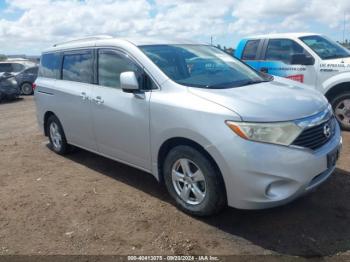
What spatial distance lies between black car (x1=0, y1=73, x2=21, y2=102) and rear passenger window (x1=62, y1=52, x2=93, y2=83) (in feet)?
37.0

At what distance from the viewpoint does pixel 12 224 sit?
408 centimetres

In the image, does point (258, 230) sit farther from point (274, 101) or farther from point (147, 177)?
point (147, 177)

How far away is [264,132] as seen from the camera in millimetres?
3359

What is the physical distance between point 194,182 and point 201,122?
65 cm

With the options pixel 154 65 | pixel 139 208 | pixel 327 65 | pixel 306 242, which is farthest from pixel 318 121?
pixel 327 65

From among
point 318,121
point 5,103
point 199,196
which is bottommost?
point 5,103

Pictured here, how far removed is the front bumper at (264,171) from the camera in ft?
10.9

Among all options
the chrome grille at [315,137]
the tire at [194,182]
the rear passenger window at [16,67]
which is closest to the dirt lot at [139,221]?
the tire at [194,182]

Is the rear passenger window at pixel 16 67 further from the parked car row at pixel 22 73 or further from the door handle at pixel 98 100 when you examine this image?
the door handle at pixel 98 100

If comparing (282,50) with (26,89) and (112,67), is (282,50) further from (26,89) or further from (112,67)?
(26,89)

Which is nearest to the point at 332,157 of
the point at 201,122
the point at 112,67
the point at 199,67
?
the point at 201,122

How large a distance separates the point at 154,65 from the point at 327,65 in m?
4.14

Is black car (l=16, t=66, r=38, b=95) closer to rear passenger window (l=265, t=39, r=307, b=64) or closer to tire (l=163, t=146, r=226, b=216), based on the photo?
rear passenger window (l=265, t=39, r=307, b=64)

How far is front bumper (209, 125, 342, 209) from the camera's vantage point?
3.32 m
